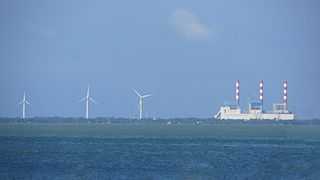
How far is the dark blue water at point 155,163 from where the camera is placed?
59.5 meters

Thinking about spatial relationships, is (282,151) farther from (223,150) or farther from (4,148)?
(4,148)

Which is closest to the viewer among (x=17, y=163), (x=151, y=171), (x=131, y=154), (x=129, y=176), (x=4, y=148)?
(x=129, y=176)

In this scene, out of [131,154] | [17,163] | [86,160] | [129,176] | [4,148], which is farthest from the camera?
[4,148]

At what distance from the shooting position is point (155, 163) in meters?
70.4

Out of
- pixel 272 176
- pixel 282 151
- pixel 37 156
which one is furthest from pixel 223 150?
pixel 272 176

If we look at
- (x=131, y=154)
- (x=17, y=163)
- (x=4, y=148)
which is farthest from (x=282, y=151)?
(x=17, y=163)

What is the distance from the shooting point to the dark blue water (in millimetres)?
59531

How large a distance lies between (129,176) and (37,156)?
63.9 feet

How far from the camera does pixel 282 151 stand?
89.5 metres

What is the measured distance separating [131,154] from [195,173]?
69.0 ft

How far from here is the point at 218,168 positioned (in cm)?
6625

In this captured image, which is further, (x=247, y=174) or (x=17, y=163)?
(x=17, y=163)

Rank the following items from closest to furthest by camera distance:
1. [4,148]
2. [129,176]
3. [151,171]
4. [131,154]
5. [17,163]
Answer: [129,176] → [151,171] → [17,163] → [131,154] → [4,148]

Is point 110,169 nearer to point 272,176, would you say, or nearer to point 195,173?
point 195,173
